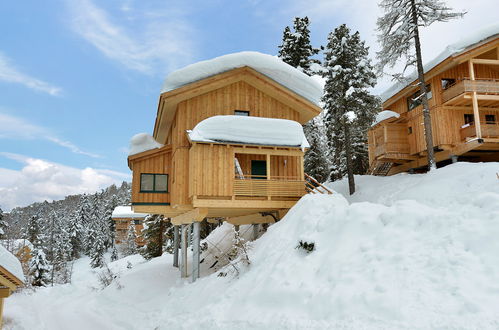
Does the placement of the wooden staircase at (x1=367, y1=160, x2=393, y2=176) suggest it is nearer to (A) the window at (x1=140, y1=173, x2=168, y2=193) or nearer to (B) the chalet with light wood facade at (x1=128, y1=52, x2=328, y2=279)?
(B) the chalet with light wood facade at (x1=128, y1=52, x2=328, y2=279)

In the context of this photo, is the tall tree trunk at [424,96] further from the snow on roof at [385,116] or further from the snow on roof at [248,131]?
the snow on roof at [248,131]

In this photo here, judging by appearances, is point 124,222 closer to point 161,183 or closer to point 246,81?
point 161,183

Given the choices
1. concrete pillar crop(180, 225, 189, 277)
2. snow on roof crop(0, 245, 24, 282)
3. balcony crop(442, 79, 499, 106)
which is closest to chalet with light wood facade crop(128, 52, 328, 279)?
concrete pillar crop(180, 225, 189, 277)

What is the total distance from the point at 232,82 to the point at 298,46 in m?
12.8

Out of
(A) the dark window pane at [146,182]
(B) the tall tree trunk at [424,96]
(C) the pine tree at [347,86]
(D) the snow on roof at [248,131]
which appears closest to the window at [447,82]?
(B) the tall tree trunk at [424,96]

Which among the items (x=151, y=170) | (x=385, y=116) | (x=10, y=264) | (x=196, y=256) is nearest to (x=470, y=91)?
(x=385, y=116)

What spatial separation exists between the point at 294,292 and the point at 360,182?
18.5 m

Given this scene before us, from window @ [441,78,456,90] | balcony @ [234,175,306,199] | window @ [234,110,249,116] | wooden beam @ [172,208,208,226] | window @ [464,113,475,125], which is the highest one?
window @ [441,78,456,90]

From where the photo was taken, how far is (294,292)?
407 inches

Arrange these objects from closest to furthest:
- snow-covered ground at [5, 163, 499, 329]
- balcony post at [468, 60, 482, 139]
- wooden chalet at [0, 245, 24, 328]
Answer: snow-covered ground at [5, 163, 499, 329]
wooden chalet at [0, 245, 24, 328]
balcony post at [468, 60, 482, 139]

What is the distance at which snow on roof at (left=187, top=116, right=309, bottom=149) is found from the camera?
61.4 ft

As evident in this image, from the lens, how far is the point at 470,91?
76.9ft

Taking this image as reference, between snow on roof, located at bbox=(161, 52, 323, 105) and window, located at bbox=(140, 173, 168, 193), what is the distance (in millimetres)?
4898

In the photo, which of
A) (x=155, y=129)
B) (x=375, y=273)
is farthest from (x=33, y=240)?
(x=375, y=273)
